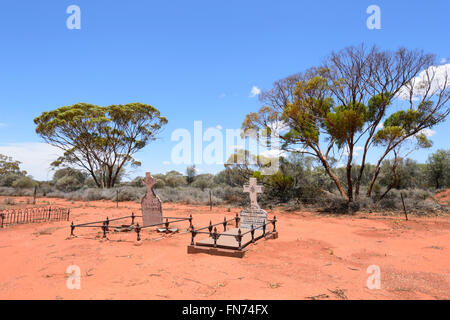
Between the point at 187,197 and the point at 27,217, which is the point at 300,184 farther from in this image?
the point at 27,217

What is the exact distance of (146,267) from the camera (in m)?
5.86

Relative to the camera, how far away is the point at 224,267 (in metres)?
5.91

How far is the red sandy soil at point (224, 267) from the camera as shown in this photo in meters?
4.49

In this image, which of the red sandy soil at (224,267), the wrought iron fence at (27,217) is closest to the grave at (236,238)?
the red sandy soil at (224,267)

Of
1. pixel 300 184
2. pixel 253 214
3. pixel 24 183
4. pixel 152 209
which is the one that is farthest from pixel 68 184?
pixel 253 214

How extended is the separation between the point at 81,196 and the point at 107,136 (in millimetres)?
7570

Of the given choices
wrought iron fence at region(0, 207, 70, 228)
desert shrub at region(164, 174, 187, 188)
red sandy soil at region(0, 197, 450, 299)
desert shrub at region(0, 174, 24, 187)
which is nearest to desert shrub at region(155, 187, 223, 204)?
wrought iron fence at region(0, 207, 70, 228)

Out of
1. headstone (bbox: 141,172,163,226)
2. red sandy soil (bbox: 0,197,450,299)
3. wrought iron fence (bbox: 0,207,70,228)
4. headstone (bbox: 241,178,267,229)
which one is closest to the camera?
red sandy soil (bbox: 0,197,450,299)

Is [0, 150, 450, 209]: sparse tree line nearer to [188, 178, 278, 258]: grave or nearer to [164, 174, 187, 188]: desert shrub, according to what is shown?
[188, 178, 278, 258]: grave

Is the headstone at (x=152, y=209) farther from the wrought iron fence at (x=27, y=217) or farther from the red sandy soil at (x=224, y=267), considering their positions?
the wrought iron fence at (x=27, y=217)

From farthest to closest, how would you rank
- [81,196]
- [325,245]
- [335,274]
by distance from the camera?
1. [81,196]
2. [325,245]
3. [335,274]

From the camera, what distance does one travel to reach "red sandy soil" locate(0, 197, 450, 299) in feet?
14.7
